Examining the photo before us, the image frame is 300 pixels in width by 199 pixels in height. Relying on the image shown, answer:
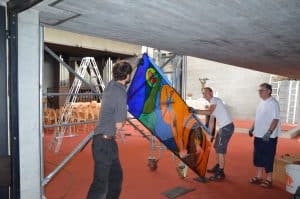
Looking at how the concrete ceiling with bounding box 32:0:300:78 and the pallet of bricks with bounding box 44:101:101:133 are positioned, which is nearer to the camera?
the concrete ceiling with bounding box 32:0:300:78

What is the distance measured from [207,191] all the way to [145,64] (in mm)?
1878

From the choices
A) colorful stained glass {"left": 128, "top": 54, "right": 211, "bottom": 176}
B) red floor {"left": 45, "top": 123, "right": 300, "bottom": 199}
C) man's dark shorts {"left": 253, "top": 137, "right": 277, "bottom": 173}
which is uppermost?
colorful stained glass {"left": 128, "top": 54, "right": 211, "bottom": 176}

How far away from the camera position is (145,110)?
3564mm

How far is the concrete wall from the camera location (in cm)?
1252

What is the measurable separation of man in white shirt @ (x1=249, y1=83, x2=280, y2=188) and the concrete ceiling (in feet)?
2.95

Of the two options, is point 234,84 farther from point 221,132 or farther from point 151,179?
point 151,179

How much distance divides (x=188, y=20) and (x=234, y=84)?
1167cm

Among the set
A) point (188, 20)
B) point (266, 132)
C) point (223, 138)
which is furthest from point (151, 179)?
point (188, 20)

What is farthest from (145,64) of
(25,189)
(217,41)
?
(25,189)

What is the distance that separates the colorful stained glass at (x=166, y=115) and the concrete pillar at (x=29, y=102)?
1.35 metres

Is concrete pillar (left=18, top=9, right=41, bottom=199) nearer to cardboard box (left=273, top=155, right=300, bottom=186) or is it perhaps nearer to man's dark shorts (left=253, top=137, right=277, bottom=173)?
man's dark shorts (left=253, top=137, right=277, bottom=173)

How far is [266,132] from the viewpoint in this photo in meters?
3.72

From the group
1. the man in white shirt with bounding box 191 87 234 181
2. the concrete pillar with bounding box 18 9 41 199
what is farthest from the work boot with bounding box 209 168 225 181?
the concrete pillar with bounding box 18 9 41 199

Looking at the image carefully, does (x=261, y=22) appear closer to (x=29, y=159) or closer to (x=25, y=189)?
(x=29, y=159)
